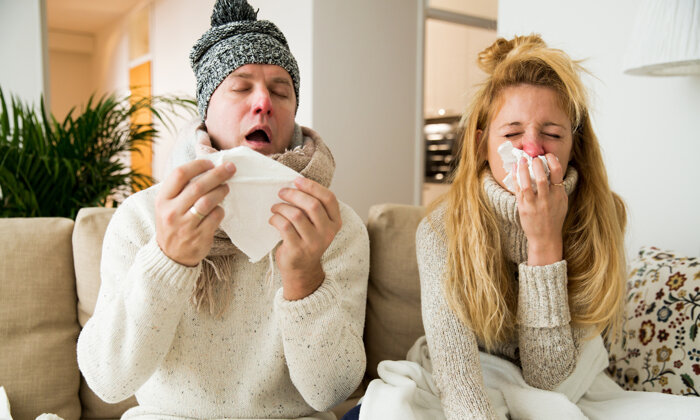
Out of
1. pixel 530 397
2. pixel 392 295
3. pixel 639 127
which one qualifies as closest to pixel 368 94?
pixel 639 127

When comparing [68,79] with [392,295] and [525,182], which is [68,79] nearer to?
[392,295]

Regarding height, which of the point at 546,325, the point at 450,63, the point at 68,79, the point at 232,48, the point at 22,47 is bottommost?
the point at 546,325

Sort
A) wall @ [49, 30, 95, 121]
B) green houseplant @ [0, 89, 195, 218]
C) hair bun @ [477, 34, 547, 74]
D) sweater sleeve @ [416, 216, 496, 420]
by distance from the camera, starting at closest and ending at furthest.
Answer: sweater sleeve @ [416, 216, 496, 420] < hair bun @ [477, 34, 547, 74] < green houseplant @ [0, 89, 195, 218] < wall @ [49, 30, 95, 121]

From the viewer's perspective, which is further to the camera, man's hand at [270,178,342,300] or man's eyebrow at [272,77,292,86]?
man's eyebrow at [272,77,292,86]

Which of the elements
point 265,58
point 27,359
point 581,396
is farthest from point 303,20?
point 581,396

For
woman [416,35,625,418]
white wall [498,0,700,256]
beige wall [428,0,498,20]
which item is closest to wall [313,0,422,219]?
beige wall [428,0,498,20]

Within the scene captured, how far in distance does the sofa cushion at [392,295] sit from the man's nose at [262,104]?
23.5 inches

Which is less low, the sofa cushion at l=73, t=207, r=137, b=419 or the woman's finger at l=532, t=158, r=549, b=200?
the woman's finger at l=532, t=158, r=549, b=200

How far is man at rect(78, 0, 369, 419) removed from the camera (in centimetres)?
89

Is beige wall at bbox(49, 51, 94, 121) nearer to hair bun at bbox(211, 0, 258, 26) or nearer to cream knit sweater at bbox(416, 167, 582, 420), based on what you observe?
hair bun at bbox(211, 0, 258, 26)

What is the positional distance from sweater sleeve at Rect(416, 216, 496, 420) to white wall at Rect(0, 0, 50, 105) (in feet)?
10.4

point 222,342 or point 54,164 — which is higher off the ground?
point 54,164

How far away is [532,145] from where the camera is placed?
1070 mm

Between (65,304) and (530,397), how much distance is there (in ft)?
3.88
